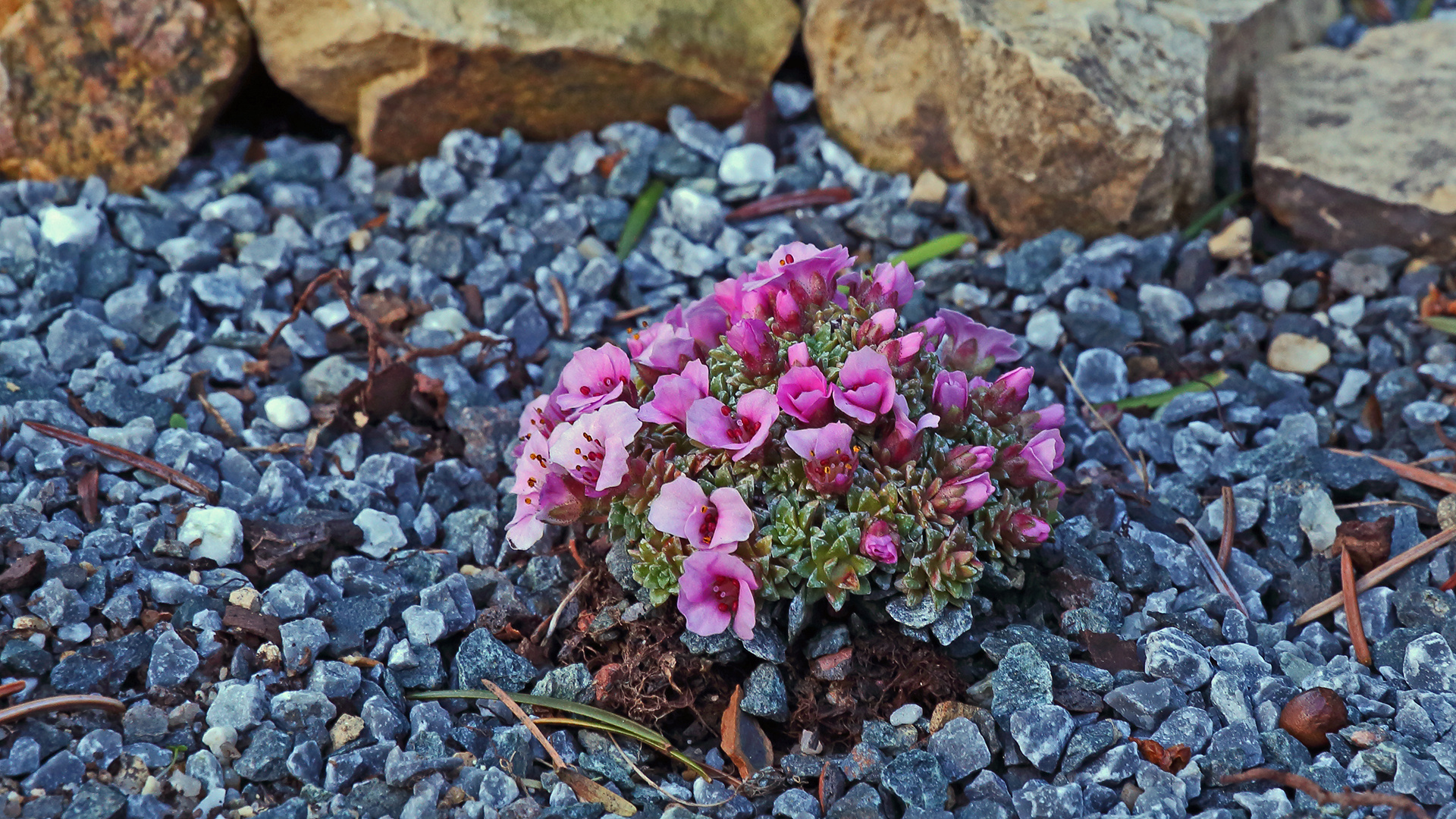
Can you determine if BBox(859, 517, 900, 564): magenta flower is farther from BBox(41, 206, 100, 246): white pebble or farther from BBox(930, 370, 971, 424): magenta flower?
BBox(41, 206, 100, 246): white pebble

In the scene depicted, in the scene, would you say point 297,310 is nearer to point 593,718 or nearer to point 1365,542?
point 593,718

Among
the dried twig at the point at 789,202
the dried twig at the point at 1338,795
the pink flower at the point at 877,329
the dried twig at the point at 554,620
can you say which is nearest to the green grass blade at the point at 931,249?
the dried twig at the point at 789,202

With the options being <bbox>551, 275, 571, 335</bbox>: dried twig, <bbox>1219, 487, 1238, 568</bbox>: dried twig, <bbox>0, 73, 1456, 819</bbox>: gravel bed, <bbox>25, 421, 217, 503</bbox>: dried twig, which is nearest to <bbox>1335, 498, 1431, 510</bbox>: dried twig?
<bbox>0, 73, 1456, 819</bbox>: gravel bed

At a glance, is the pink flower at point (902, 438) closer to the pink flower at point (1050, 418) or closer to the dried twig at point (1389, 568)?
the pink flower at point (1050, 418)

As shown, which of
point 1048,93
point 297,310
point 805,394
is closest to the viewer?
point 805,394

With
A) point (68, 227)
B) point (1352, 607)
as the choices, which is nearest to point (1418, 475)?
point (1352, 607)

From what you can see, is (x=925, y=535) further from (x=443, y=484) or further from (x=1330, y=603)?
(x=443, y=484)
